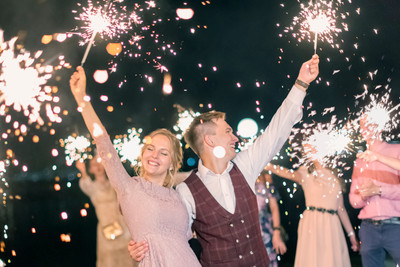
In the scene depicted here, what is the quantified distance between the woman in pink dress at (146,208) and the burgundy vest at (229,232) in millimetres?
120

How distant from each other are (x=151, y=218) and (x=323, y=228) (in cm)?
282

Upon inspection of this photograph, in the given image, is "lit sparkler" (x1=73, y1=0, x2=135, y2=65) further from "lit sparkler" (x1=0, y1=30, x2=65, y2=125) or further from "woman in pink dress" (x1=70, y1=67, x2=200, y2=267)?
"woman in pink dress" (x1=70, y1=67, x2=200, y2=267)

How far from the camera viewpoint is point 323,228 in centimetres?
454

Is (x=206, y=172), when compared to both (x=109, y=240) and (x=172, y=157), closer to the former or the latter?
(x=172, y=157)

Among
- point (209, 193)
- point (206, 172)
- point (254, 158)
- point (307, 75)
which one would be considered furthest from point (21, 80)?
point (307, 75)

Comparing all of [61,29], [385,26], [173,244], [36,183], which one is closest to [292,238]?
[385,26]

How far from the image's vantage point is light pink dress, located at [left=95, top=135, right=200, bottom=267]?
2.26m

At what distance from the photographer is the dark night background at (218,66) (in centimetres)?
583

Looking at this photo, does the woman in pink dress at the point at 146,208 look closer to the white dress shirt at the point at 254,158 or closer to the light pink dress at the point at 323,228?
the white dress shirt at the point at 254,158

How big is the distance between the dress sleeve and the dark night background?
11.0 feet

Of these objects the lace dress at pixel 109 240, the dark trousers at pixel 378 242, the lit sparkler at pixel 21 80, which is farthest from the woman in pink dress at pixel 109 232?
the dark trousers at pixel 378 242

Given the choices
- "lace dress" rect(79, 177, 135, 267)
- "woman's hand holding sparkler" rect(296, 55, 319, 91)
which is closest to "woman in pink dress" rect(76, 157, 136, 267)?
"lace dress" rect(79, 177, 135, 267)

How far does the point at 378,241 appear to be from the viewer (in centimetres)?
355

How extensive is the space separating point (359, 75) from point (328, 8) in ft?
9.65
